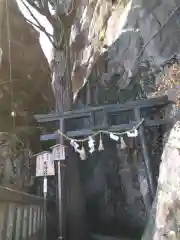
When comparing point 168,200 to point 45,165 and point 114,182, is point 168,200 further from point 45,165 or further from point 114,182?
point 114,182

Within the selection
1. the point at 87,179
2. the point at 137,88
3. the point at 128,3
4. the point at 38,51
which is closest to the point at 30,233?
the point at 87,179

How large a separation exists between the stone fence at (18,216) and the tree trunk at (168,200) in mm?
2519

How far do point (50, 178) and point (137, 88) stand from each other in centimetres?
489

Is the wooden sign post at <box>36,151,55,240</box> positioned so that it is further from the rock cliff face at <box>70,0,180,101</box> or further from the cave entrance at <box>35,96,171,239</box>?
the rock cliff face at <box>70,0,180,101</box>

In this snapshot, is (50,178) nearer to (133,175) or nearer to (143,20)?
(133,175)

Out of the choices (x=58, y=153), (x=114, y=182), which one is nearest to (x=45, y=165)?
(x=58, y=153)

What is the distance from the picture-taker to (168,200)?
19.9 ft

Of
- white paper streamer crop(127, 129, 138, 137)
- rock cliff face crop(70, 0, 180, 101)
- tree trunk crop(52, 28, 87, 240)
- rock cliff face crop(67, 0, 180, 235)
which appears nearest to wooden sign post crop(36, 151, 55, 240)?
tree trunk crop(52, 28, 87, 240)

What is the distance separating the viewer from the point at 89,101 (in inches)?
469

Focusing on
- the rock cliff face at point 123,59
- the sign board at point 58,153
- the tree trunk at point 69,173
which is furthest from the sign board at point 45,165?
the rock cliff face at point 123,59

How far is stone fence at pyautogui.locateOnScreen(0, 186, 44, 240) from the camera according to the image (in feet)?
13.8

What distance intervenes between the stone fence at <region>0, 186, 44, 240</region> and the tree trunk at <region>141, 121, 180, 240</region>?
252cm

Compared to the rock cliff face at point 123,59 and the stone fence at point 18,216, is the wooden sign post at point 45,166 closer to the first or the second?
the stone fence at point 18,216

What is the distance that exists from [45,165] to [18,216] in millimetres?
3267
